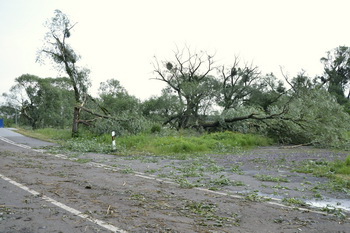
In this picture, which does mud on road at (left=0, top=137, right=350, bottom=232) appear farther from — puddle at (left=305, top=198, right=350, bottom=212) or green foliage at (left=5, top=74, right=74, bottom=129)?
Result: green foliage at (left=5, top=74, right=74, bottom=129)

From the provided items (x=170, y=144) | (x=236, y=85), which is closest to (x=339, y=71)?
(x=236, y=85)

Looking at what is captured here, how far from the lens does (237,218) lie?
4.93 metres

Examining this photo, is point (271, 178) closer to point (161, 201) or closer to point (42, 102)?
point (161, 201)

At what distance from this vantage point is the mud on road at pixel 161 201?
4488mm

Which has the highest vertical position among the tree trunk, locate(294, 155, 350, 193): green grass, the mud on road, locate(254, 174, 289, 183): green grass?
the tree trunk

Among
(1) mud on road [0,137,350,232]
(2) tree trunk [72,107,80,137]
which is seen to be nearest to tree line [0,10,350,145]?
(2) tree trunk [72,107,80,137]

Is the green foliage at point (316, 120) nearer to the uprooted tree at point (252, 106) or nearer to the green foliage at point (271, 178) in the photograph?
the uprooted tree at point (252, 106)

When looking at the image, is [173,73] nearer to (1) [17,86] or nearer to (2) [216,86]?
(2) [216,86]

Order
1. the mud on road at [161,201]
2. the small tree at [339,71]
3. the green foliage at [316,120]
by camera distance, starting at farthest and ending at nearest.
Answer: the small tree at [339,71] → the green foliage at [316,120] → the mud on road at [161,201]

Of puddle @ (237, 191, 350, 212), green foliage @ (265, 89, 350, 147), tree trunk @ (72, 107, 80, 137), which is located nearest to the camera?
puddle @ (237, 191, 350, 212)

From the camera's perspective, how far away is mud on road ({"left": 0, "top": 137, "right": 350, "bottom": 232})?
4488mm

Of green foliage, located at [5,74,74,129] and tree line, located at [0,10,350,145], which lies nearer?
tree line, located at [0,10,350,145]

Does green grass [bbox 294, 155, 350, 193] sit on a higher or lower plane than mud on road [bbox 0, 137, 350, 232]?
higher

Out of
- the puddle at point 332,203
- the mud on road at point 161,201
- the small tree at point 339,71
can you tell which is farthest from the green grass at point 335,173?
the small tree at point 339,71
